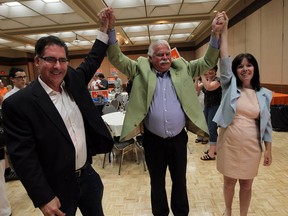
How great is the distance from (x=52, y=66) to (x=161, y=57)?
91 cm

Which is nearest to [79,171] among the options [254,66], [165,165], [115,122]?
[165,165]

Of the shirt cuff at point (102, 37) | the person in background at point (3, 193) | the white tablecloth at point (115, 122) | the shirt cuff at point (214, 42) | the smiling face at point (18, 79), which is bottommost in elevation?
the person in background at point (3, 193)

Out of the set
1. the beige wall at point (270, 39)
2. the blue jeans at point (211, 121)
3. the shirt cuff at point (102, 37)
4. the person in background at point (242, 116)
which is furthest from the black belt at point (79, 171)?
the beige wall at point (270, 39)

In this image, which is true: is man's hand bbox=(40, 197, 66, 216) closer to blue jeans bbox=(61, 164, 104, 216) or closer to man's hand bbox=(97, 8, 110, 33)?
blue jeans bbox=(61, 164, 104, 216)

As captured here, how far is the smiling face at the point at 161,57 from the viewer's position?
180cm

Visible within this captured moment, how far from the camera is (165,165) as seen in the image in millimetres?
2070

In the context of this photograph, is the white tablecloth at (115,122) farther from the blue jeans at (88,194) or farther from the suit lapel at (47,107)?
the suit lapel at (47,107)

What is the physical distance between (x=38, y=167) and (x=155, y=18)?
7889 millimetres

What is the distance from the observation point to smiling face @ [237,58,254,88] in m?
1.80

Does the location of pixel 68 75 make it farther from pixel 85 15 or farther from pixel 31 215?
pixel 85 15

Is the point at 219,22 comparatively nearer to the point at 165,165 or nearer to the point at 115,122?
the point at 165,165

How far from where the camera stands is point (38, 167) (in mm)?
1124

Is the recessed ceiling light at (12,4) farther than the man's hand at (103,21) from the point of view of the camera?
Yes

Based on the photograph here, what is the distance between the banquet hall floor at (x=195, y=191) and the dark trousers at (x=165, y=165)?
37cm
